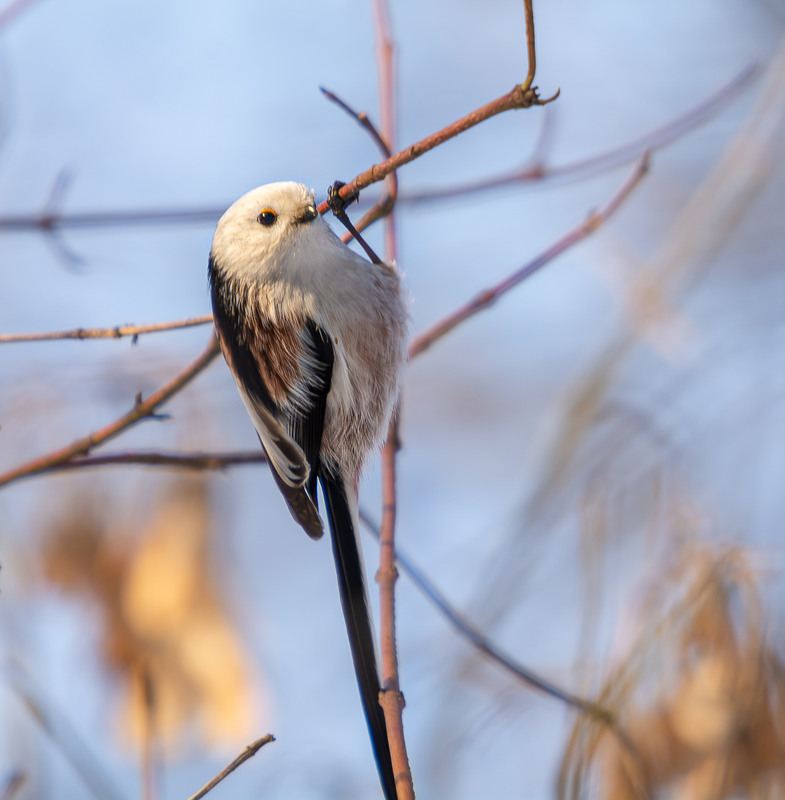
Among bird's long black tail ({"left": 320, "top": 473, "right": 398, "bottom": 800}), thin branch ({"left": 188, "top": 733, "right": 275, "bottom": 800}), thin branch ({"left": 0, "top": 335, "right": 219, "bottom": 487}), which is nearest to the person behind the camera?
thin branch ({"left": 188, "top": 733, "right": 275, "bottom": 800})

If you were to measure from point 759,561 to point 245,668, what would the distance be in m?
1.40

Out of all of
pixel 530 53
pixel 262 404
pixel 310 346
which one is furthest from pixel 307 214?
pixel 530 53

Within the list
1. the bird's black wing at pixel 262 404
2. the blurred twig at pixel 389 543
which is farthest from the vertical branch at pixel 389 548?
the bird's black wing at pixel 262 404

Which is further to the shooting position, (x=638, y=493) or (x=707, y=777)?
(x=638, y=493)

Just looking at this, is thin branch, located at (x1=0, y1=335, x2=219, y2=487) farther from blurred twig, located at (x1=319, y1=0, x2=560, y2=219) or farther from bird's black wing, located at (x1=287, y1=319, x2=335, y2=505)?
blurred twig, located at (x1=319, y1=0, x2=560, y2=219)

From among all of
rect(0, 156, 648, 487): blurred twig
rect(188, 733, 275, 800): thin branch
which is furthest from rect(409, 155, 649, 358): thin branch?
rect(188, 733, 275, 800): thin branch

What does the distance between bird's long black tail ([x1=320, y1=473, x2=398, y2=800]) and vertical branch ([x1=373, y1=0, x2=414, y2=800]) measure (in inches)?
4.8

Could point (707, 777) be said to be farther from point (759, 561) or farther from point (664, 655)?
point (759, 561)

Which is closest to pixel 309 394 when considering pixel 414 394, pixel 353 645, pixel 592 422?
pixel 353 645

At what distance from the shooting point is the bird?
1.38 meters

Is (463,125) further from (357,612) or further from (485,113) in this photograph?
(357,612)

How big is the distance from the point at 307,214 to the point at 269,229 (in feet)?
0.25

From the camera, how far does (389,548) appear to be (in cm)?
120

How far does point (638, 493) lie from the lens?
243 cm
